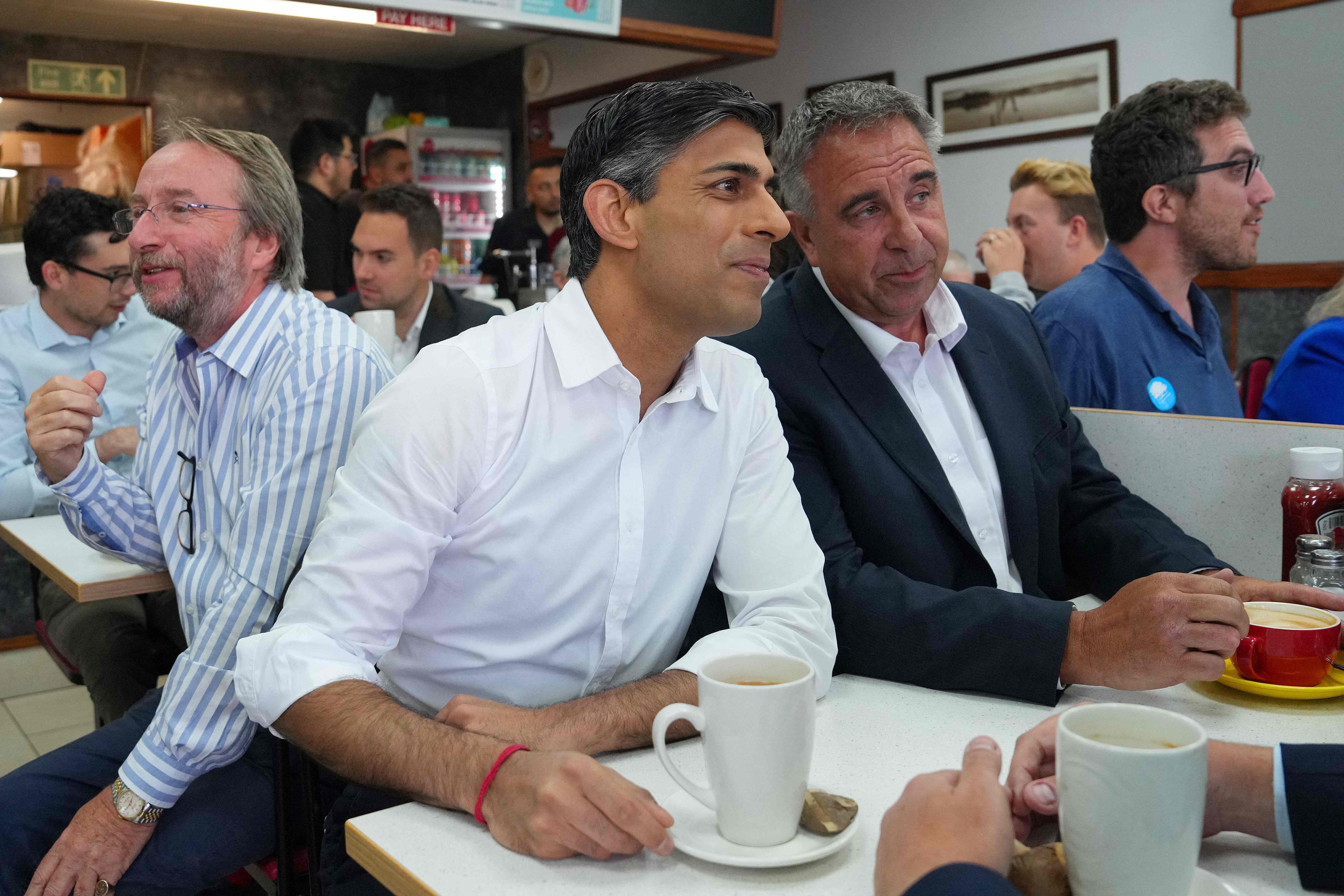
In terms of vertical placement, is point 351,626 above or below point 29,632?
above

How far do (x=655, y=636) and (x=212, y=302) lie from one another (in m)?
0.99

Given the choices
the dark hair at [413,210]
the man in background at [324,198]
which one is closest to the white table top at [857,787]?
the dark hair at [413,210]

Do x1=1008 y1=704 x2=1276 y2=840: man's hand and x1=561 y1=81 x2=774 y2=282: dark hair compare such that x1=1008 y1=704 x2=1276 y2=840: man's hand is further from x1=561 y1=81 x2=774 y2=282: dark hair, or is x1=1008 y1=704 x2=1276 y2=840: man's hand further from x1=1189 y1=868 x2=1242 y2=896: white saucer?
x1=561 y1=81 x2=774 y2=282: dark hair

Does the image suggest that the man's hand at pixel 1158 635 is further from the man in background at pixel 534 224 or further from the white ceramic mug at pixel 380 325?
the man in background at pixel 534 224

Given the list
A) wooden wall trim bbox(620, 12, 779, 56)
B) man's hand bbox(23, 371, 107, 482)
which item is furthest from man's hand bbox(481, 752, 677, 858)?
wooden wall trim bbox(620, 12, 779, 56)

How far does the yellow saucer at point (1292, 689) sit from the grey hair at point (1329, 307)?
1.17 meters

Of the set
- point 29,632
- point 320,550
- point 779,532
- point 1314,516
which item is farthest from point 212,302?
point 29,632

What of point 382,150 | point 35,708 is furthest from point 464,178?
point 35,708

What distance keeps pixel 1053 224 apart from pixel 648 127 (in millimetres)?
2639

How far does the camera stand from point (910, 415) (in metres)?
1.55

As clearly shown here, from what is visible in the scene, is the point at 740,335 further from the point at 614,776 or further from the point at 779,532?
the point at 614,776

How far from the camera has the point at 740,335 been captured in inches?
64.7

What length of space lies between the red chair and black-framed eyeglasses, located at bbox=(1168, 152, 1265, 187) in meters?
0.74

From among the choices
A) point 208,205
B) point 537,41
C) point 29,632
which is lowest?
point 29,632
